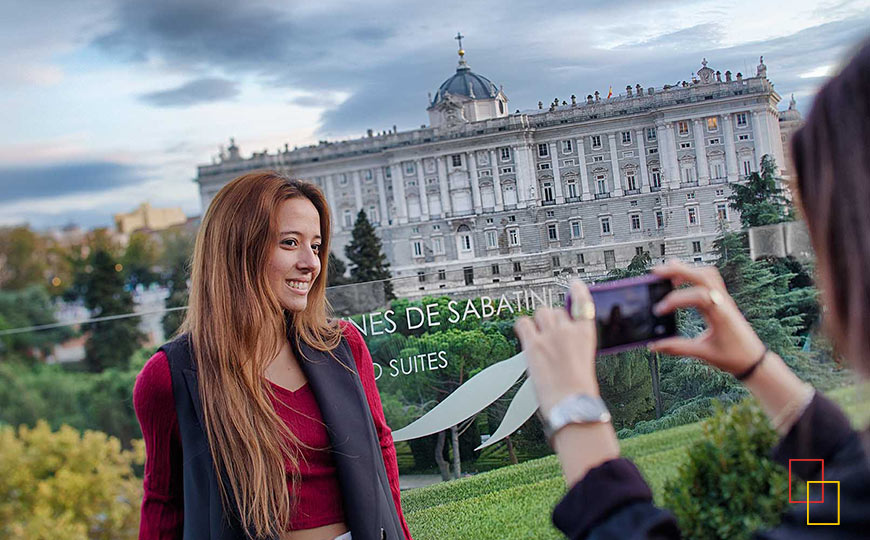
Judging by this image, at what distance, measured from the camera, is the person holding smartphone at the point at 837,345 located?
73cm

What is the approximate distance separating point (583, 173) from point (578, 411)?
3.30 metres

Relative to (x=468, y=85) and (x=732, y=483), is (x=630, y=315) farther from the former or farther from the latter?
(x=468, y=85)

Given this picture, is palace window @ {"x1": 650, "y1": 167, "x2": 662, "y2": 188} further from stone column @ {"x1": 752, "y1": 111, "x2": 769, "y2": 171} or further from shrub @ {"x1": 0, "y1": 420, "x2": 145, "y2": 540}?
shrub @ {"x1": 0, "y1": 420, "x2": 145, "y2": 540}

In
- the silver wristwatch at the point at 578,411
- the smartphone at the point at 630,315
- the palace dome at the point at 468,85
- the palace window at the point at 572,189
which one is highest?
the palace dome at the point at 468,85

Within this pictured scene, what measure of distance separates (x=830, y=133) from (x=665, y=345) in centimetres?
34

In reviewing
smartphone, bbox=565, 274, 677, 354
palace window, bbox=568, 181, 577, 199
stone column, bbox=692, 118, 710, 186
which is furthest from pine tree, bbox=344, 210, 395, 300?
smartphone, bbox=565, 274, 677, 354

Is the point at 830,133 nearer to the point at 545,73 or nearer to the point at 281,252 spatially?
the point at 281,252

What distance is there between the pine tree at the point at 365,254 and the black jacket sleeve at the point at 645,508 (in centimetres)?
338

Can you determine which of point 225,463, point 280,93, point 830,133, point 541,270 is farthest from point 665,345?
point 280,93

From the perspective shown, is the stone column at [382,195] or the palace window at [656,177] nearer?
the palace window at [656,177]

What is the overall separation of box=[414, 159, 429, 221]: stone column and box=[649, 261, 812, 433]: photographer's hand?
10.5ft

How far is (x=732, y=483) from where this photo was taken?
2.75 m

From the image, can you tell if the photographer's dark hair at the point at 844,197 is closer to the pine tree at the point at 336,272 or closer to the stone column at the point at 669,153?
the stone column at the point at 669,153

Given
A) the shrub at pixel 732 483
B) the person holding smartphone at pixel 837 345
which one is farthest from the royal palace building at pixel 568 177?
the person holding smartphone at pixel 837 345
